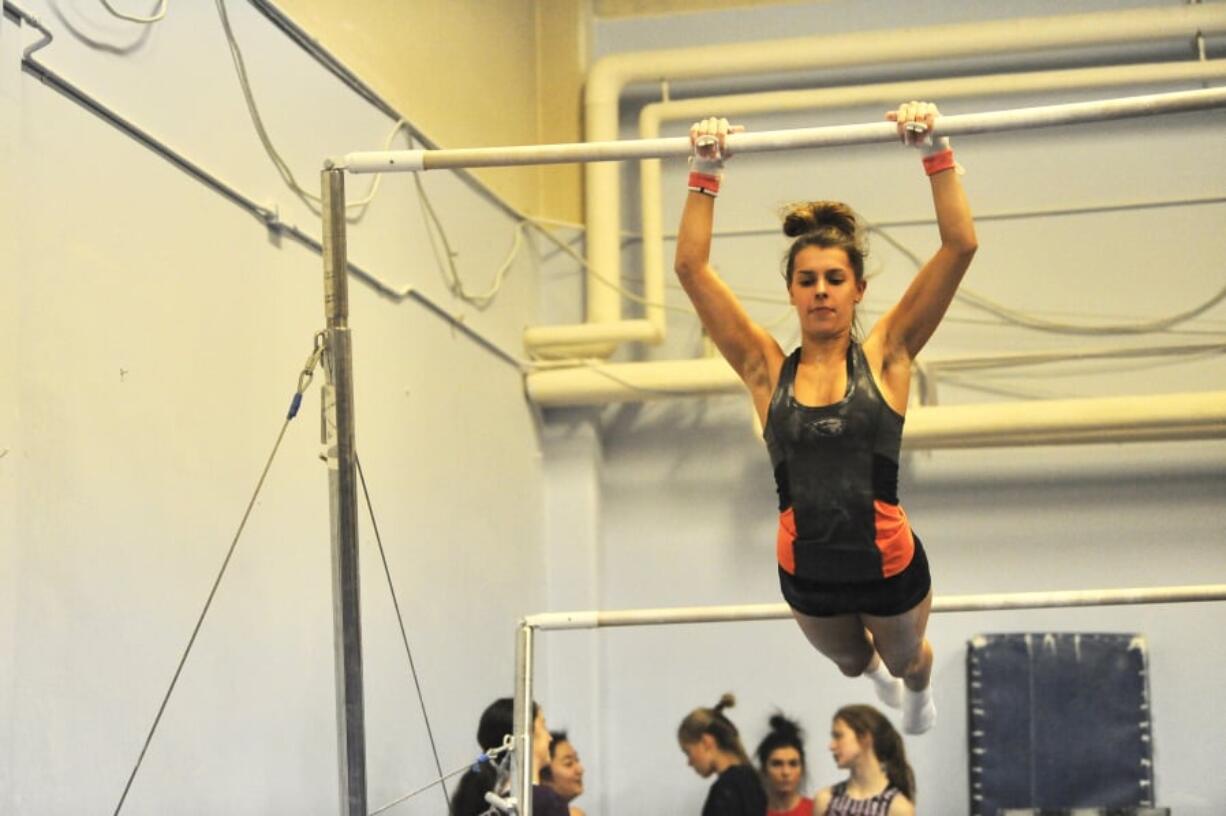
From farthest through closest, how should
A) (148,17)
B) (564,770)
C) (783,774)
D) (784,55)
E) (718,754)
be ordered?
(784,55) < (783,774) < (718,754) < (564,770) < (148,17)

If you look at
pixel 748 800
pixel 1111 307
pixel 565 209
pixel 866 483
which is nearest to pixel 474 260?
pixel 565 209

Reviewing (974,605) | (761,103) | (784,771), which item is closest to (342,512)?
(974,605)

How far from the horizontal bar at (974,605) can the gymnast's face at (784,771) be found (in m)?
1.82

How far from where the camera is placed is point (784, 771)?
19.8ft

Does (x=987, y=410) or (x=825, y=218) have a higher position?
(x=825, y=218)

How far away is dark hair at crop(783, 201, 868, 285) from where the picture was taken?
324cm

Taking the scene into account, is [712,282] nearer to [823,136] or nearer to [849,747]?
[823,136]

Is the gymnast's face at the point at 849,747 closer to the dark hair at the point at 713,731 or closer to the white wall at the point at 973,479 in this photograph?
the dark hair at the point at 713,731

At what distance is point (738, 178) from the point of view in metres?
7.74

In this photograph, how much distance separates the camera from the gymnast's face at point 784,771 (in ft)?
19.8

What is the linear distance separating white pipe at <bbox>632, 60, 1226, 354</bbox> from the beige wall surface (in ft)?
1.77

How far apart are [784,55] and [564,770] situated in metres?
3.76

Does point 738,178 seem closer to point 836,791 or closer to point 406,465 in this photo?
point 406,465

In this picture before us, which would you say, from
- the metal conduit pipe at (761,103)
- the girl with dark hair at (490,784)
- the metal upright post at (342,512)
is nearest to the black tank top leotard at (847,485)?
the metal upright post at (342,512)
